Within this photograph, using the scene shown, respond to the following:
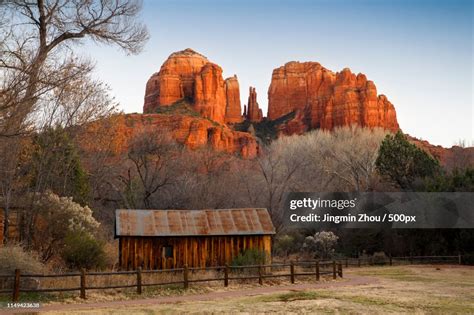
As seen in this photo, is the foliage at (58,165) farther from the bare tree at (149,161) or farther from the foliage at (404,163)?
the foliage at (404,163)

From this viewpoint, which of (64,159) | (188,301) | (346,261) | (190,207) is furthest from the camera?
(190,207)

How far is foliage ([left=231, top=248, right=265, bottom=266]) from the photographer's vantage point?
25.0 meters

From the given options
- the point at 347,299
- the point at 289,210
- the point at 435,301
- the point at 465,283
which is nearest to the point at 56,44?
the point at 347,299

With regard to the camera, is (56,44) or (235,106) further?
(235,106)

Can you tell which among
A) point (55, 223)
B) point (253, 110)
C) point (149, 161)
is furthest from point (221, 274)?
point (253, 110)

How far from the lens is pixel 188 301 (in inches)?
697

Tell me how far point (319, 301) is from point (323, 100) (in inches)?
5149

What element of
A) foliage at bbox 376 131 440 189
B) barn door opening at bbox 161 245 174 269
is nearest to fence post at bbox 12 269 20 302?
barn door opening at bbox 161 245 174 269

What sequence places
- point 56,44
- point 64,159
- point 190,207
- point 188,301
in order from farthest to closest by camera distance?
point 190,207
point 64,159
point 56,44
point 188,301

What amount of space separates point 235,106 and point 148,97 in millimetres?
26852

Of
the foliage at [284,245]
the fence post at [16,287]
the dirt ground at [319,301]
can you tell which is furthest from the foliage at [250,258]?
the foliage at [284,245]

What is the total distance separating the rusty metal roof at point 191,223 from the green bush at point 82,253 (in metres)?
1.53

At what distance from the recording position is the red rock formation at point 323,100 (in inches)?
5231

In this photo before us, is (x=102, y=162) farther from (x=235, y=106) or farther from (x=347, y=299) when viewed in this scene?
(x=235, y=106)
